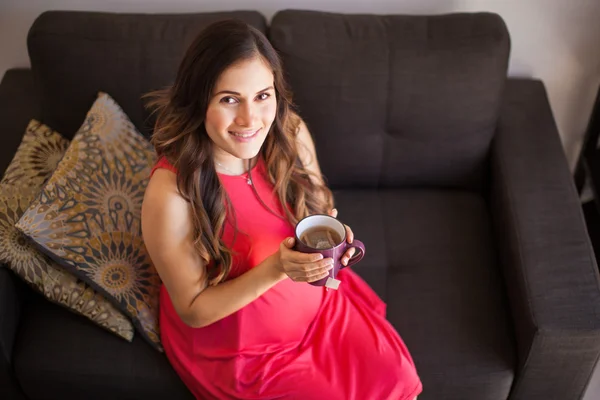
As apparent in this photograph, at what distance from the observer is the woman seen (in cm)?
125

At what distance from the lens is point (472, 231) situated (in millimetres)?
1900

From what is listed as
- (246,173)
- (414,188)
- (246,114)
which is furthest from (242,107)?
(414,188)

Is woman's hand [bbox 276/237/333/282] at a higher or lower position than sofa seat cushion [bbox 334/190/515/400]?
higher

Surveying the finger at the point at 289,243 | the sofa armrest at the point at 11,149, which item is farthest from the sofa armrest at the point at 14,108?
the finger at the point at 289,243

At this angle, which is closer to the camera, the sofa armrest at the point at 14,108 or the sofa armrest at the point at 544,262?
the sofa armrest at the point at 544,262

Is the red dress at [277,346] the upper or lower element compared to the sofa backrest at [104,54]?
lower

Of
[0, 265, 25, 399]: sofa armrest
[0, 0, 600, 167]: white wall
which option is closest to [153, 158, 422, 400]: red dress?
[0, 265, 25, 399]: sofa armrest

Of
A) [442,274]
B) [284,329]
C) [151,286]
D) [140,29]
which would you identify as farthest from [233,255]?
[140,29]

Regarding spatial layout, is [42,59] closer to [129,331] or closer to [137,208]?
[137,208]

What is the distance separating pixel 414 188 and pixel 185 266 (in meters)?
0.91

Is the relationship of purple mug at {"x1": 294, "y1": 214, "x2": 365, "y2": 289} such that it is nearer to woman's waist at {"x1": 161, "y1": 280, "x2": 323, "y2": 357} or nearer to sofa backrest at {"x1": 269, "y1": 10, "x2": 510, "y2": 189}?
woman's waist at {"x1": 161, "y1": 280, "x2": 323, "y2": 357}

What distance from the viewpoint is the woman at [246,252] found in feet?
4.09

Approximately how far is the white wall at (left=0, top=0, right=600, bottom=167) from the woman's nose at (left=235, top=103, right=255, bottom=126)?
0.93 metres

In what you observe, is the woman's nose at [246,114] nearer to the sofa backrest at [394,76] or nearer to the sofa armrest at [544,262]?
the sofa backrest at [394,76]
